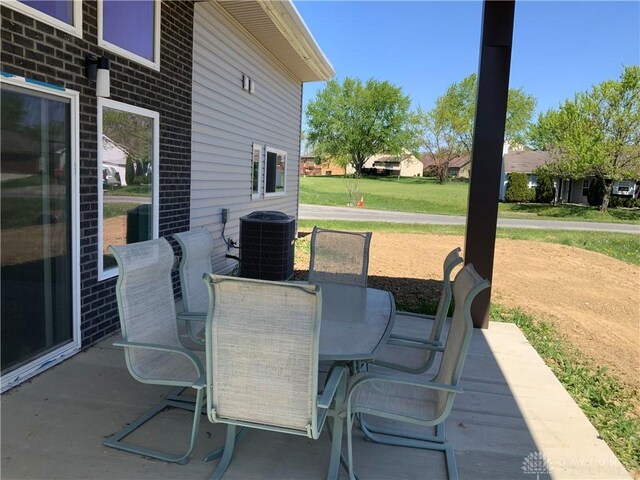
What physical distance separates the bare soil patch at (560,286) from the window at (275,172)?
1485 mm

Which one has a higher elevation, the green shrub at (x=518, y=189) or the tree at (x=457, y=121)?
the tree at (x=457, y=121)

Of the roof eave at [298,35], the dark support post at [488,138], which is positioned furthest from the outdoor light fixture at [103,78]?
the dark support post at [488,138]

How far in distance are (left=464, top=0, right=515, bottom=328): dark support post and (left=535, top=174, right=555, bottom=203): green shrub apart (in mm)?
27845

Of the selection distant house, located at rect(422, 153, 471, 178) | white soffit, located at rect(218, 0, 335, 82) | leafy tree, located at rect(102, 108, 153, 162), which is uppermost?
distant house, located at rect(422, 153, 471, 178)

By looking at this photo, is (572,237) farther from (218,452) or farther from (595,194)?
(595,194)

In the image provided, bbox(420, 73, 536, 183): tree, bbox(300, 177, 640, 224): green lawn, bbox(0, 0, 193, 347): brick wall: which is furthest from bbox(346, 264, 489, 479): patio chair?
bbox(420, 73, 536, 183): tree

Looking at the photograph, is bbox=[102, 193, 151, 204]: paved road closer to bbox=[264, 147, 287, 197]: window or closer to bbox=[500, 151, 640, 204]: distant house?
bbox=[264, 147, 287, 197]: window

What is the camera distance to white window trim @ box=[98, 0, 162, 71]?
3.52 m

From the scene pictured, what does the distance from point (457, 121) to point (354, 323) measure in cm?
4772

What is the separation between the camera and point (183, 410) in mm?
2674

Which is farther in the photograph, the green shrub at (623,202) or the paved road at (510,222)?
the green shrub at (623,202)

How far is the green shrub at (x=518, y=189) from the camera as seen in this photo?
30.6 m

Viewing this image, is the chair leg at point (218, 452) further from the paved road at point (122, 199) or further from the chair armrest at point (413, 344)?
the paved road at point (122, 199)

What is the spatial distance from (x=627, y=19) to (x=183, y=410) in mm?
20374
